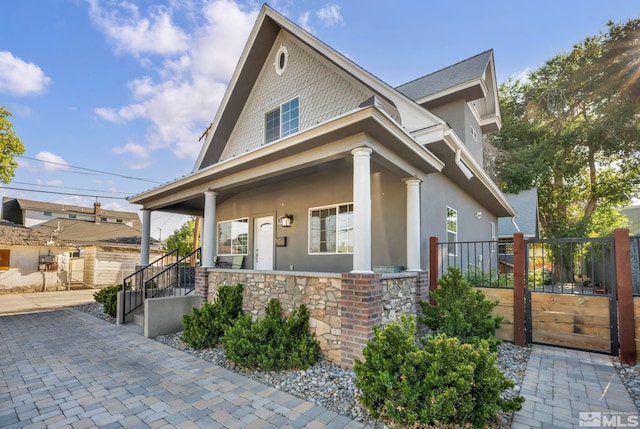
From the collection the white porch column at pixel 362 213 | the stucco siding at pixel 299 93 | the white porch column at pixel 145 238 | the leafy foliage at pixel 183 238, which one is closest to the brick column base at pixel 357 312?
the white porch column at pixel 362 213

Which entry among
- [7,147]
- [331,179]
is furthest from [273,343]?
[7,147]

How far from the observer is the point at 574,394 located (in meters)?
3.79

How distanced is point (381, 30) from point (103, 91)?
1169 centimetres

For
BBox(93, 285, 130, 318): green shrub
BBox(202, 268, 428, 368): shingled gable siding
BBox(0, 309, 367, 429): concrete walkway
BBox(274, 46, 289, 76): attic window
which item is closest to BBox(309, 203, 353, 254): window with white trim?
BBox(202, 268, 428, 368): shingled gable siding

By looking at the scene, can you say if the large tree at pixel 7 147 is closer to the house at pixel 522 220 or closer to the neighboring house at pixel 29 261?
the neighboring house at pixel 29 261

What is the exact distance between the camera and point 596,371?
4.48m

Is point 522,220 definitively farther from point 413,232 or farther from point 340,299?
point 340,299

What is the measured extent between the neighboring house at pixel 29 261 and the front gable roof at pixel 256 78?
36.8ft

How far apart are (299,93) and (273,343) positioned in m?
6.30

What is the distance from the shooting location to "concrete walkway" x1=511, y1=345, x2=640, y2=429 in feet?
10.5

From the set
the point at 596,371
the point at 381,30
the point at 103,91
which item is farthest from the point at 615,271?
the point at 103,91

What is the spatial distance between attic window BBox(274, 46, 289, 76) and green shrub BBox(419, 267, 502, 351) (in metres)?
6.98

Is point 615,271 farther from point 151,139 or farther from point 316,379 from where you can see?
point 151,139

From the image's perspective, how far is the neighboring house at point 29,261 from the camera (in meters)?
14.9
